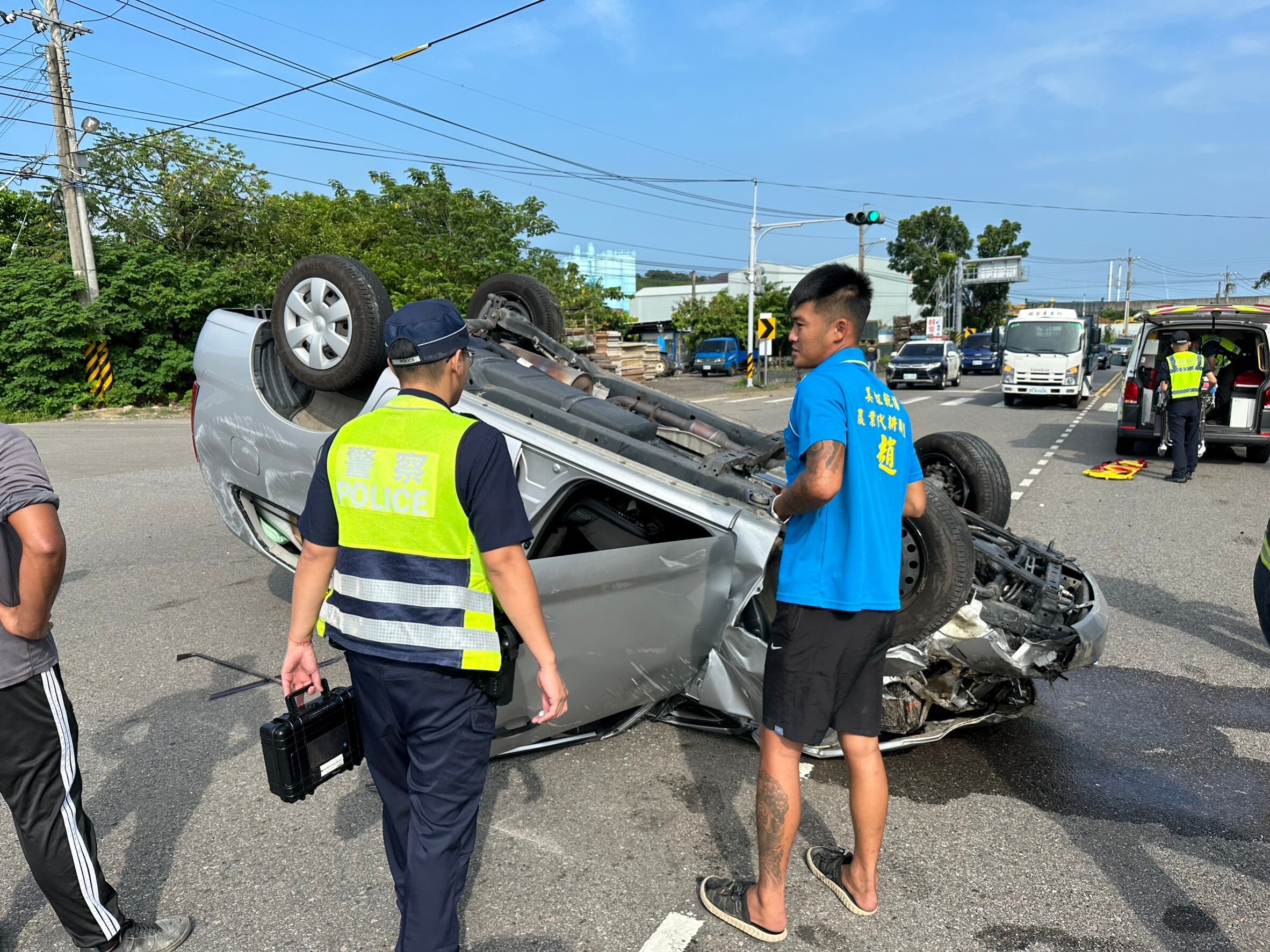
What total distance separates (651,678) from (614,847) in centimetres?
61

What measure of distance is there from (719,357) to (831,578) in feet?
116

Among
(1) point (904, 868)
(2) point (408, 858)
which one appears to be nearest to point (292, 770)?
(2) point (408, 858)

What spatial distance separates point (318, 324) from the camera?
14.1ft

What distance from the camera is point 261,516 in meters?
4.75

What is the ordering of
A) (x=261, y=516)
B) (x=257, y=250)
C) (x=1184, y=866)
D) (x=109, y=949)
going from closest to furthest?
(x=109, y=949), (x=1184, y=866), (x=261, y=516), (x=257, y=250)

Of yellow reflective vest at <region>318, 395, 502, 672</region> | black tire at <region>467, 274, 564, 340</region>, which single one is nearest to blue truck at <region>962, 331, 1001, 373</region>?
black tire at <region>467, 274, 564, 340</region>

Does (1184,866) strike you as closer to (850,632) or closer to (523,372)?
(850,632)

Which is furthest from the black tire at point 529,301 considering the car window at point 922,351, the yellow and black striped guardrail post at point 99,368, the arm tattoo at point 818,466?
the car window at point 922,351

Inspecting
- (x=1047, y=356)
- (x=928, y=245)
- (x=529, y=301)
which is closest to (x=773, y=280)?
Result: (x=928, y=245)

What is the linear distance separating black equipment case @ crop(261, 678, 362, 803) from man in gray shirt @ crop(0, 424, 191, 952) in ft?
2.00

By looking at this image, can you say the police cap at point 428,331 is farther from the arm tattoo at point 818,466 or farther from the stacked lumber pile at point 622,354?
the stacked lumber pile at point 622,354

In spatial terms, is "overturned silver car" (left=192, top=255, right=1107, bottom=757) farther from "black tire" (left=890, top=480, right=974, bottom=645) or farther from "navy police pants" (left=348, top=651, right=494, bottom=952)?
"navy police pants" (left=348, top=651, right=494, bottom=952)

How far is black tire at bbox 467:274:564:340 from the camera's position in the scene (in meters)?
5.68

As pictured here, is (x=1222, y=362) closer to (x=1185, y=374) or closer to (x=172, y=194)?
(x=1185, y=374)
